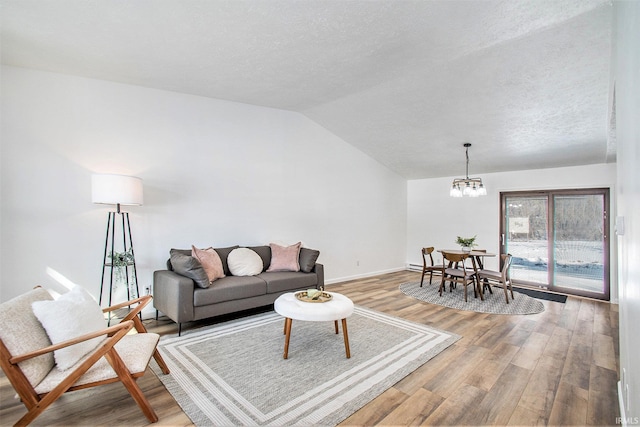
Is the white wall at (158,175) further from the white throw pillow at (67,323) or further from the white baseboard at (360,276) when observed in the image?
the white throw pillow at (67,323)

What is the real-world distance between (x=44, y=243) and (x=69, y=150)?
3.57ft

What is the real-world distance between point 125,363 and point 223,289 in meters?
1.55

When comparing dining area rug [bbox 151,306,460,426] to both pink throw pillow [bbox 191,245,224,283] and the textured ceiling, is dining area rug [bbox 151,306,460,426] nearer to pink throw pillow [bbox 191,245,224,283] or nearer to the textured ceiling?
pink throw pillow [bbox 191,245,224,283]

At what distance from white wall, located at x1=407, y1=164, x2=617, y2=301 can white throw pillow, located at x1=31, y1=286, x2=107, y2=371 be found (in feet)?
21.8

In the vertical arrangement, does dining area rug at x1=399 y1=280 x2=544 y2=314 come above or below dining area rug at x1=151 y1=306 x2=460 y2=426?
above

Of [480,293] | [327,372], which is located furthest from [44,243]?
[480,293]

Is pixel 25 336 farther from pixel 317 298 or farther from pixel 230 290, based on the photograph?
pixel 317 298

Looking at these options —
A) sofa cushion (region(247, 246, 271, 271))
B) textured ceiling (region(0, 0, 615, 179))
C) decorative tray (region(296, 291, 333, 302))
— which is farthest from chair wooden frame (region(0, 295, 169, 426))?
sofa cushion (region(247, 246, 271, 271))

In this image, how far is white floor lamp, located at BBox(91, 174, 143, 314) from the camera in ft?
10.5

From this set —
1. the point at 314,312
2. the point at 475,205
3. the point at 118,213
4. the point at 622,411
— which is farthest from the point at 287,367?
the point at 475,205

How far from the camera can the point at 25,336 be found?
1.79 metres

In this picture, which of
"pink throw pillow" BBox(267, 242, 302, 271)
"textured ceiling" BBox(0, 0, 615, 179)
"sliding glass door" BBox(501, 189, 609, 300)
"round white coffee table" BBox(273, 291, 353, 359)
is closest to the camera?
"textured ceiling" BBox(0, 0, 615, 179)

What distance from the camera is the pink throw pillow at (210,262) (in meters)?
3.75

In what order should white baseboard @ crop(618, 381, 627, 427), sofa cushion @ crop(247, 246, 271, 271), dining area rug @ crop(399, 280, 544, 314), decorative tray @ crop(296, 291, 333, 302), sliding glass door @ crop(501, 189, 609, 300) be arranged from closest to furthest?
white baseboard @ crop(618, 381, 627, 427)
decorative tray @ crop(296, 291, 333, 302)
dining area rug @ crop(399, 280, 544, 314)
sofa cushion @ crop(247, 246, 271, 271)
sliding glass door @ crop(501, 189, 609, 300)
